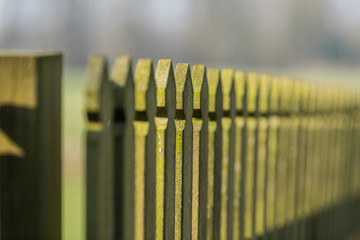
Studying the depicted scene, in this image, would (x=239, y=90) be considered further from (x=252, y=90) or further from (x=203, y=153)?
(x=203, y=153)

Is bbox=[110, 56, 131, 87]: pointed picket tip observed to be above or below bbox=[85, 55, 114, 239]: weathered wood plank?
above

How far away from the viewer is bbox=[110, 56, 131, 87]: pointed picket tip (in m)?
1.25

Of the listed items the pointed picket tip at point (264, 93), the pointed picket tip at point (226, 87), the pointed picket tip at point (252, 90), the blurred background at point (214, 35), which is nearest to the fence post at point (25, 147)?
the pointed picket tip at point (226, 87)

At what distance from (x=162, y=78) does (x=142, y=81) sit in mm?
165

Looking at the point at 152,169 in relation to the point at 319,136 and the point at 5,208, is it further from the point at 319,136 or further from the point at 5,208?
the point at 319,136

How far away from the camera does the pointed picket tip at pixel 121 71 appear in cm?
125

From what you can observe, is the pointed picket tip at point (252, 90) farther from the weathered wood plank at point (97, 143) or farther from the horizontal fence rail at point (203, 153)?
the weathered wood plank at point (97, 143)

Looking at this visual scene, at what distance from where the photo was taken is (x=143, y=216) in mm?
1433

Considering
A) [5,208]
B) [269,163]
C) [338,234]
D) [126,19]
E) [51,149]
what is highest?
[126,19]

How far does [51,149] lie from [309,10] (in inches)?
1707

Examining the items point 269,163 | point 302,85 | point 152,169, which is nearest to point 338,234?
point 302,85

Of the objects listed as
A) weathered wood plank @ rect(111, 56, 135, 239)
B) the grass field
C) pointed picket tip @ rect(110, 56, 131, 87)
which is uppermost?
pointed picket tip @ rect(110, 56, 131, 87)

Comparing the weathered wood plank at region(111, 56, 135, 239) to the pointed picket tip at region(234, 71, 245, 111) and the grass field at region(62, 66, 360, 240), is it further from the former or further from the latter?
the pointed picket tip at region(234, 71, 245, 111)

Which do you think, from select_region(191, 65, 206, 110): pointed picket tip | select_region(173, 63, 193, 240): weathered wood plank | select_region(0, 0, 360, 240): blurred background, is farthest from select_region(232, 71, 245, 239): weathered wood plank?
select_region(0, 0, 360, 240): blurred background
